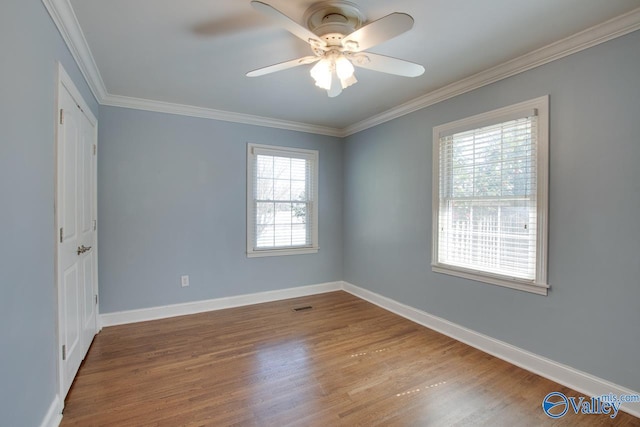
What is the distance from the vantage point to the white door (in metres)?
1.92

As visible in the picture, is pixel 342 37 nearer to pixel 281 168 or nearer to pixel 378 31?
pixel 378 31

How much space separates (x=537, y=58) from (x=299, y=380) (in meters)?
Answer: 3.05

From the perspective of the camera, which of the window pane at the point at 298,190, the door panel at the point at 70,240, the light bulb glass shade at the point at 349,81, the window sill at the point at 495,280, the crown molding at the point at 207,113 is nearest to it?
the door panel at the point at 70,240

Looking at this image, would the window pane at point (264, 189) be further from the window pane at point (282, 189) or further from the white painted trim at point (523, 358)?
the white painted trim at point (523, 358)

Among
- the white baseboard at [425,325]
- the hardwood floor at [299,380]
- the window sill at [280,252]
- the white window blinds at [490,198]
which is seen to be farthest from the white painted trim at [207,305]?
the white window blinds at [490,198]

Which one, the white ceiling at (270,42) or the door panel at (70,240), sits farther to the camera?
the door panel at (70,240)

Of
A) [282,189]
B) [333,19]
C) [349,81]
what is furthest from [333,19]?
[282,189]

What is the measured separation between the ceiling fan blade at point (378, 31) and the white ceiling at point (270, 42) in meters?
0.20

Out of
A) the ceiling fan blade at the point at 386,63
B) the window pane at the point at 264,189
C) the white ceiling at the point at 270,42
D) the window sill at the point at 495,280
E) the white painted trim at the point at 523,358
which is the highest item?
the white ceiling at the point at 270,42

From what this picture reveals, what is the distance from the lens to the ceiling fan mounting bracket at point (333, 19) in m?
1.77

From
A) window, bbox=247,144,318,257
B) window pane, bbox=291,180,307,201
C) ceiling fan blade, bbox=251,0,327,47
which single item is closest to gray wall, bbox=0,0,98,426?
ceiling fan blade, bbox=251,0,327,47

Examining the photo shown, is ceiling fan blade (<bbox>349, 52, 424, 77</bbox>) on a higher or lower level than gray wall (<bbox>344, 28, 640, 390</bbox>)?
higher

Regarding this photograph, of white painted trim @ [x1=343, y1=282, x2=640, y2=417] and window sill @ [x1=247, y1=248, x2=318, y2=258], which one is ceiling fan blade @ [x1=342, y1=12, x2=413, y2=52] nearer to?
white painted trim @ [x1=343, y1=282, x2=640, y2=417]

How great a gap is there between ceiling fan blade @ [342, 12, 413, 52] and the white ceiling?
0.20 meters
